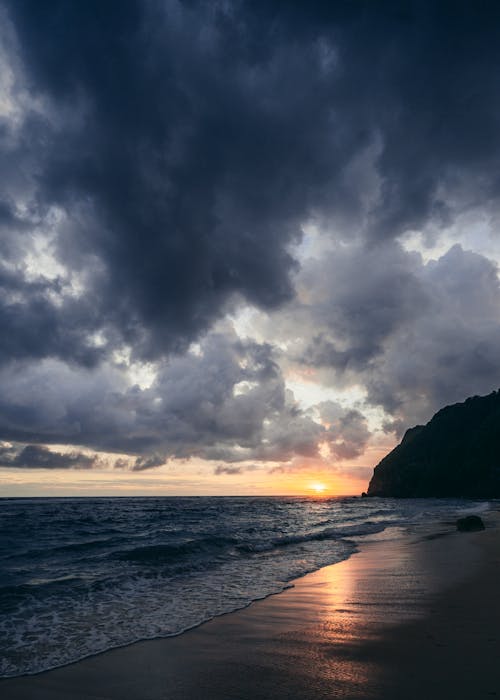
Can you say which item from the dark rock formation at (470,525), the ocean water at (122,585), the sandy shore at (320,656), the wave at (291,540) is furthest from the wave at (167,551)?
the dark rock formation at (470,525)

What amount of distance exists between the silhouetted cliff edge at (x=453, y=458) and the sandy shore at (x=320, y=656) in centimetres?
12965

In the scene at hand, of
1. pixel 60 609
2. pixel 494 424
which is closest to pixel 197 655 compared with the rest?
pixel 60 609

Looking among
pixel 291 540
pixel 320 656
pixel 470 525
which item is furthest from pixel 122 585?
pixel 470 525

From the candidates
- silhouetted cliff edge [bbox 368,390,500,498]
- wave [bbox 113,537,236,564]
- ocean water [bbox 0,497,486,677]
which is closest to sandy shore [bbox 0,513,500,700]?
ocean water [bbox 0,497,486,677]

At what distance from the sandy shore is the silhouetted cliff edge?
12965 centimetres

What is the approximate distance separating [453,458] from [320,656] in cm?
14534

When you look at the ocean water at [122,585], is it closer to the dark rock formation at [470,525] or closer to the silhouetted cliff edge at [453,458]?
the dark rock formation at [470,525]

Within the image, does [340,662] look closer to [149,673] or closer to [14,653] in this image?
[149,673]

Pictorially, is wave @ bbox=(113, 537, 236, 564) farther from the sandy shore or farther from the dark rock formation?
the dark rock formation

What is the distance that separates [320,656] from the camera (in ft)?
19.4

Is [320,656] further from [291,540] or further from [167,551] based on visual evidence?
[291,540]

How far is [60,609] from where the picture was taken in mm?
9930

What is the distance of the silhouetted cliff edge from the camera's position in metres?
122

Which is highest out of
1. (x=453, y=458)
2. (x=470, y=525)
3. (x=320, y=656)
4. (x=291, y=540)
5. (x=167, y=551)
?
(x=453, y=458)
